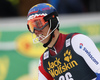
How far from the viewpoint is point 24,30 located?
27.1ft

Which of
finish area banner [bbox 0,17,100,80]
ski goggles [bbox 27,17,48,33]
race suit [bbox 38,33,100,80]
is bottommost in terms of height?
race suit [bbox 38,33,100,80]

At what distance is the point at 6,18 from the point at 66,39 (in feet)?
13.9

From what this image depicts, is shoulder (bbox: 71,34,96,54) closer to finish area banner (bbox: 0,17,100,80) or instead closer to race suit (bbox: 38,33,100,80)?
race suit (bbox: 38,33,100,80)

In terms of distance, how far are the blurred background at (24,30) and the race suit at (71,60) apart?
3.24 metres

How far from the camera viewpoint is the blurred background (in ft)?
26.4

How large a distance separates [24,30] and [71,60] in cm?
397

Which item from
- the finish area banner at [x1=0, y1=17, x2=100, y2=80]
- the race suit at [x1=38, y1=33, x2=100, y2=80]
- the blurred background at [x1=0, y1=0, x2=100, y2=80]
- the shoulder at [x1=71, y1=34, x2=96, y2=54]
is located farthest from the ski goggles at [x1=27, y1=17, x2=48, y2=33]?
the finish area banner at [x1=0, y1=17, x2=100, y2=80]

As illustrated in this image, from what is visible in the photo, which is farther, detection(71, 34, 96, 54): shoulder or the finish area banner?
the finish area banner

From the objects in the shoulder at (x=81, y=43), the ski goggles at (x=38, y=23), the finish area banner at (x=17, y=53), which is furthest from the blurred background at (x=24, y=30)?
the shoulder at (x=81, y=43)

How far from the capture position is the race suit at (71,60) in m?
4.23

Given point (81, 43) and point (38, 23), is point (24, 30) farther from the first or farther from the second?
point (81, 43)

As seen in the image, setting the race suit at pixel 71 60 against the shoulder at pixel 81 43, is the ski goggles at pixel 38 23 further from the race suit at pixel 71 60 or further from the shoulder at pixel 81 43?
the shoulder at pixel 81 43

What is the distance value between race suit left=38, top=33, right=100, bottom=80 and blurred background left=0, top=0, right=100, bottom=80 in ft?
10.6

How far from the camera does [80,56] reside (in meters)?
4.34
